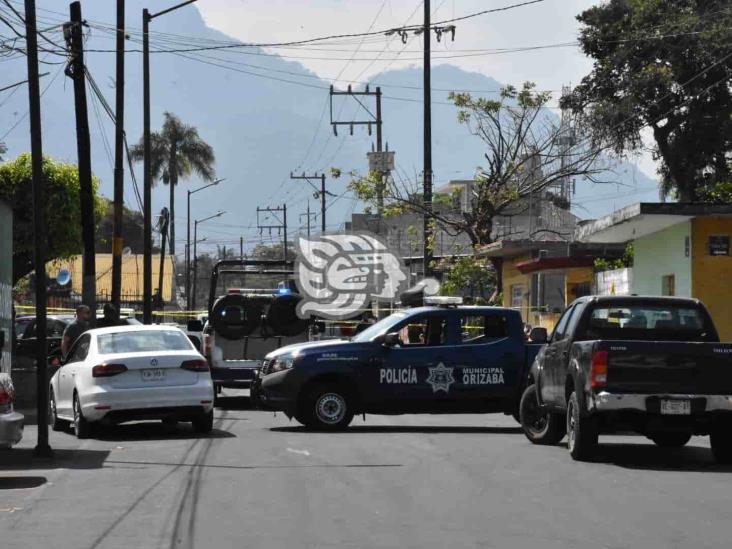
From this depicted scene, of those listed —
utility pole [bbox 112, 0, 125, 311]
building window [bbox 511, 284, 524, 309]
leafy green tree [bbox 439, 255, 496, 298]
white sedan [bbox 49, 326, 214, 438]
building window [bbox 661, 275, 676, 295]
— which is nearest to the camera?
white sedan [bbox 49, 326, 214, 438]

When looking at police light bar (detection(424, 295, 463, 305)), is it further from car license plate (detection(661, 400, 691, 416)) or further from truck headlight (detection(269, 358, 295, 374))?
car license plate (detection(661, 400, 691, 416))

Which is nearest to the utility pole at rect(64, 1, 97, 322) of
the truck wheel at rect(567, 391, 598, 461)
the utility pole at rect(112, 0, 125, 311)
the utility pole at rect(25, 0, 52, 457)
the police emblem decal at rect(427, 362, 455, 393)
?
the utility pole at rect(112, 0, 125, 311)

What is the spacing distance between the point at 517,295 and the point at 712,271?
17724mm

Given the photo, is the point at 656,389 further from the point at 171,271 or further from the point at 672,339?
the point at 171,271

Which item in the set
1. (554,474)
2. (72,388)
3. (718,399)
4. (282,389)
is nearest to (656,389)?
(718,399)

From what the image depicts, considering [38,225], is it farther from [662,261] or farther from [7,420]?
[662,261]

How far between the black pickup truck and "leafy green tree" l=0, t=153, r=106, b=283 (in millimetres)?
25573

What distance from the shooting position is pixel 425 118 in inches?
1572

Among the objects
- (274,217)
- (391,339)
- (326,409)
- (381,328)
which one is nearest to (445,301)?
(381,328)

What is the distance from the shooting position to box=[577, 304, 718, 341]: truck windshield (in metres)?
15.8

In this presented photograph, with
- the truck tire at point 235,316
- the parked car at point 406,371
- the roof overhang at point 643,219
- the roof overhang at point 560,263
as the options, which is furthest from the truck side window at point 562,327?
the roof overhang at point 560,263

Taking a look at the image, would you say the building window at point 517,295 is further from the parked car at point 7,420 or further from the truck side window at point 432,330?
the parked car at point 7,420

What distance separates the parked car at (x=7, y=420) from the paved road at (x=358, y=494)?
16.1 inches

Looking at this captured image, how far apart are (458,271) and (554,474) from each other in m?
32.1
